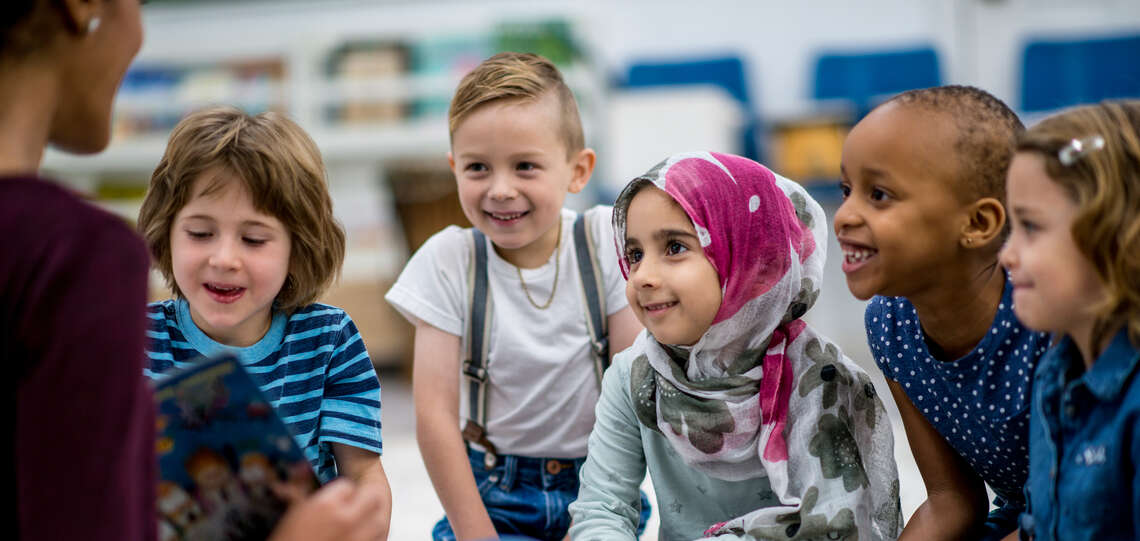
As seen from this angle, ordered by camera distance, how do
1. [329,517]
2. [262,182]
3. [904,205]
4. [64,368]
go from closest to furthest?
[64,368] < [329,517] < [904,205] < [262,182]

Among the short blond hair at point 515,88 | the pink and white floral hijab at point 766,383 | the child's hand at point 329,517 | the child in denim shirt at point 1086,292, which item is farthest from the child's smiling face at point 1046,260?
the short blond hair at point 515,88

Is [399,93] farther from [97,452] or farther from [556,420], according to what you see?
[97,452]

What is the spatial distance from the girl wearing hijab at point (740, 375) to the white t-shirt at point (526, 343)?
0.90ft

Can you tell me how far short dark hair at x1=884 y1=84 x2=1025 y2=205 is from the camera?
108 centimetres

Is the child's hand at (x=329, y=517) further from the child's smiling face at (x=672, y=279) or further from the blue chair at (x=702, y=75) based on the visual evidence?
the blue chair at (x=702, y=75)

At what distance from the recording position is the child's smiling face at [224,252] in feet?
3.86

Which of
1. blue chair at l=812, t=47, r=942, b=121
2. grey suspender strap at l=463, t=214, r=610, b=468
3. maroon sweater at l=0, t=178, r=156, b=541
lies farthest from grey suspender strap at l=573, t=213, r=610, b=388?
blue chair at l=812, t=47, r=942, b=121

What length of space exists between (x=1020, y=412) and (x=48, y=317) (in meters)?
0.96

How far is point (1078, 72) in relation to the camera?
4918 mm

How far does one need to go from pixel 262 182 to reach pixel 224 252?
97mm

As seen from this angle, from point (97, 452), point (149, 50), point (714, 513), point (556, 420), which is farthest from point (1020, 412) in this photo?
point (149, 50)

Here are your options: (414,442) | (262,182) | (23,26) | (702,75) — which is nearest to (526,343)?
(262,182)

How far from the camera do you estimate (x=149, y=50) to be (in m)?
5.89

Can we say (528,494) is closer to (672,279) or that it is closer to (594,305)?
(594,305)
